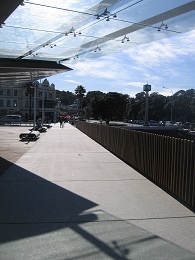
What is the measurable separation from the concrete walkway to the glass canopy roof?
14.5 ft

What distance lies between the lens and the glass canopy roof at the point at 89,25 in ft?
30.3

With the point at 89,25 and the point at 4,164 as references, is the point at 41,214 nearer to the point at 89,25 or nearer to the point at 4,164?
the point at 4,164

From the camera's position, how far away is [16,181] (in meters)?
8.32

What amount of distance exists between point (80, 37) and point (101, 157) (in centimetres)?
457

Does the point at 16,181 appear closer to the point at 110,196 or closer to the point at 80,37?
the point at 110,196

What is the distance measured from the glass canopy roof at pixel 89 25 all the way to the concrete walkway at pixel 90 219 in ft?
14.5

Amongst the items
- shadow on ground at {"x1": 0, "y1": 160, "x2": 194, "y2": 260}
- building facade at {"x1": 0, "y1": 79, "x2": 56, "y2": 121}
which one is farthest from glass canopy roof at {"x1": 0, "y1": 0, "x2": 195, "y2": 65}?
building facade at {"x1": 0, "y1": 79, "x2": 56, "y2": 121}

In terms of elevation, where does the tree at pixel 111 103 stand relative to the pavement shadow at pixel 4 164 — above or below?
above

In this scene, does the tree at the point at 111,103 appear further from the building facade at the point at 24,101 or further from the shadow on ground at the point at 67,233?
the shadow on ground at the point at 67,233

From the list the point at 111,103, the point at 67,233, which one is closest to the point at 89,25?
the point at 67,233

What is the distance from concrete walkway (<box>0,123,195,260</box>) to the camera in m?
4.16

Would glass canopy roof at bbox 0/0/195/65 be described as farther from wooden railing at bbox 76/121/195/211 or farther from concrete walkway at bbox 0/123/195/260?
concrete walkway at bbox 0/123/195/260

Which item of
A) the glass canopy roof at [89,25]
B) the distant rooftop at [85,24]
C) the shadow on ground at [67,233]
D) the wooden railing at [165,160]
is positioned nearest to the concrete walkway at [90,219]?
the shadow on ground at [67,233]

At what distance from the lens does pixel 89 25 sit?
36.8 ft
